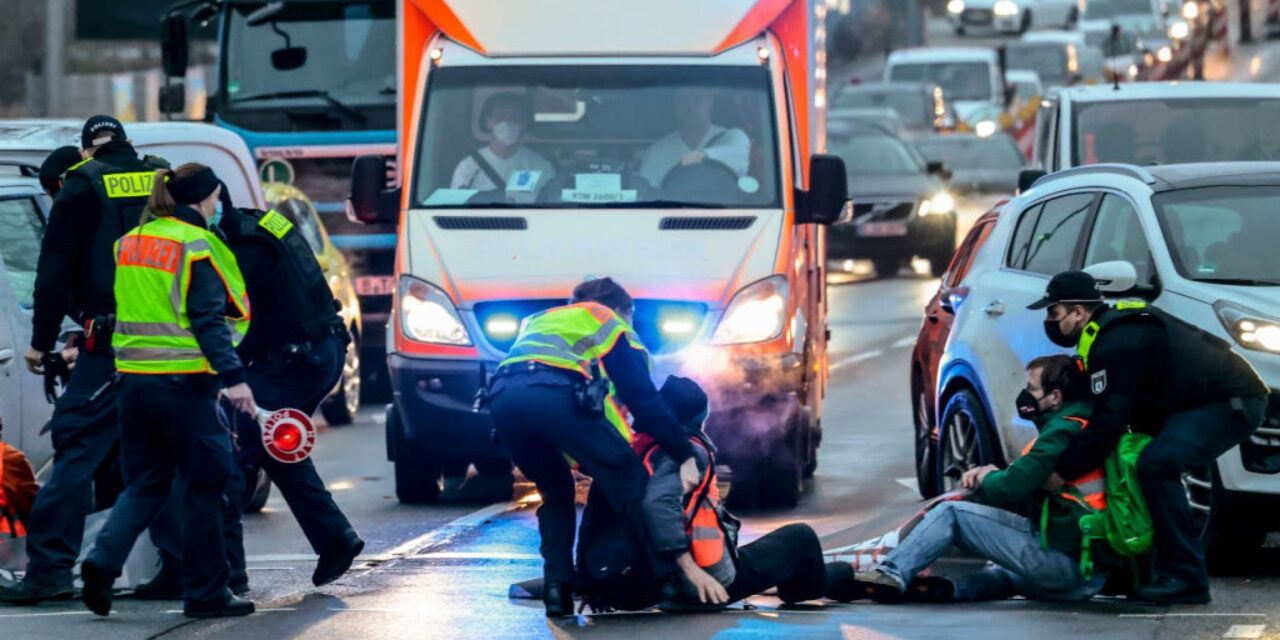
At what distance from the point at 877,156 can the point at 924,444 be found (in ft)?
55.0

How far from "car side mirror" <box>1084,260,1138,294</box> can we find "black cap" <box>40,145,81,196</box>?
13.5ft

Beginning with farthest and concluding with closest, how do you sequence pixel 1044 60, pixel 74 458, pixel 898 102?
pixel 1044 60 < pixel 898 102 < pixel 74 458

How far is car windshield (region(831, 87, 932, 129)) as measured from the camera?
40.9m

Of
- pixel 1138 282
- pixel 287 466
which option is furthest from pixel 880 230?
pixel 287 466

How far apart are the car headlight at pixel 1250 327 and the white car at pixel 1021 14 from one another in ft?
165

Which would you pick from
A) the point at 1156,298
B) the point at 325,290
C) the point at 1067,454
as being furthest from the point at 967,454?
the point at 325,290

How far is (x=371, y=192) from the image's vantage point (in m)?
14.0

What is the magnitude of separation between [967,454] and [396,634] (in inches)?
144

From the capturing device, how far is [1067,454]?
972cm

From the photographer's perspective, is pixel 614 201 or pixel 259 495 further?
pixel 259 495

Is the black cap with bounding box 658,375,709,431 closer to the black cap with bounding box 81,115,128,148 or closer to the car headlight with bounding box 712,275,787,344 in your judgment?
the black cap with bounding box 81,115,128,148

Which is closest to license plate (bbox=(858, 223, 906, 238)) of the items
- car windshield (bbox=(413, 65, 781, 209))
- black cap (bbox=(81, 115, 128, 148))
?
car windshield (bbox=(413, 65, 781, 209))

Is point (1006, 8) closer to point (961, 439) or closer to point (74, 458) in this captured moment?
point (961, 439)

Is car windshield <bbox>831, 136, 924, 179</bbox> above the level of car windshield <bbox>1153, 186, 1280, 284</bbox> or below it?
below
